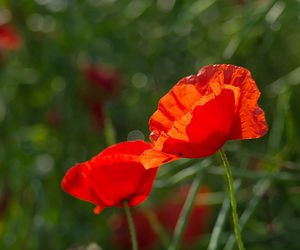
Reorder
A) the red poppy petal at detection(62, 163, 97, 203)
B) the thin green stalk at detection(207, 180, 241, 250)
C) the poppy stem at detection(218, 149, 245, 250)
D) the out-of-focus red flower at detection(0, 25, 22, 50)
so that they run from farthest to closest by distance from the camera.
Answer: the out-of-focus red flower at detection(0, 25, 22, 50)
the thin green stalk at detection(207, 180, 241, 250)
the red poppy petal at detection(62, 163, 97, 203)
the poppy stem at detection(218, 149, 245, 250)

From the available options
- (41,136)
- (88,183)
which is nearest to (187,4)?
(41,136)

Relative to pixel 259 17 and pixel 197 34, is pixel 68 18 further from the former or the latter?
pixel 259 17

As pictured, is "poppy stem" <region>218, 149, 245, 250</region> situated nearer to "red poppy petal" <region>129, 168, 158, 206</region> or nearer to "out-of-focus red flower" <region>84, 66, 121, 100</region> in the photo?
"red poppy petal" <region>129, 168, 158, 206</region>

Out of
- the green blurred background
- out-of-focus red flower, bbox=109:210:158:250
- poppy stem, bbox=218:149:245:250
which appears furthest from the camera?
out-of-focus red flower, bbox=109:210:158:250

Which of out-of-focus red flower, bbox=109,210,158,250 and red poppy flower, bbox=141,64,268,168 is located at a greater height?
red poppy flower, bbox=141,64,268,168

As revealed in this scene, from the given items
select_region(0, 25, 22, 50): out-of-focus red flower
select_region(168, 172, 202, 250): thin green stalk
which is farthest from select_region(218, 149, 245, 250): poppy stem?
select_region(0, 25, 22, 50): out-of-focus red flower

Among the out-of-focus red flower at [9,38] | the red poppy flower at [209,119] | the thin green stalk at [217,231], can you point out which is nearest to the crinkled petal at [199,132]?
the red poppy flower at [209,119]

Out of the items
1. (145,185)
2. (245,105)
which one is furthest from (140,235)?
(245,105)

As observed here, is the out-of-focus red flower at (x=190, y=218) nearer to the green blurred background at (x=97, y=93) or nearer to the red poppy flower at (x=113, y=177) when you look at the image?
the green blurred background at (x=97, y=93)

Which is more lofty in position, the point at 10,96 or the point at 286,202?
the point at 10,96
